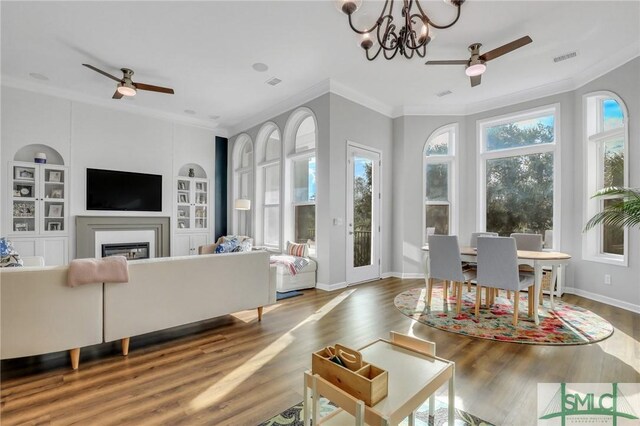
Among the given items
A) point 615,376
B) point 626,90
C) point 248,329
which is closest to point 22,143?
point 248,329

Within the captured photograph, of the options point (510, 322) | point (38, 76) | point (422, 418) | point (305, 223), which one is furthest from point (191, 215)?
point (422, 418)

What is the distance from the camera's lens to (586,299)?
421 centimetres

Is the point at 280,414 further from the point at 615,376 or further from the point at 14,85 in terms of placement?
the point at 14,85

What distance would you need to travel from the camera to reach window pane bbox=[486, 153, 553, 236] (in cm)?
487

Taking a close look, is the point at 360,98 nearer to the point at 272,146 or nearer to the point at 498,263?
the point at 272,146

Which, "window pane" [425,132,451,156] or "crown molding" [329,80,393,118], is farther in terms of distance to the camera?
"window pane" [425,132,451,156]

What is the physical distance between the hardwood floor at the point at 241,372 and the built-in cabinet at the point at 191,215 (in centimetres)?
375

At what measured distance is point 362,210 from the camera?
542cm

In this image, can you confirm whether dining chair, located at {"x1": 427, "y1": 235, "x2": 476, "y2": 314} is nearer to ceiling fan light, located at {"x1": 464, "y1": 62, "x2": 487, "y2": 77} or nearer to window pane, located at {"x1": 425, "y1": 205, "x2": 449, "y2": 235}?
ceiling fan light, located at {"x1": 464, "y1": 62, "x2": 487, "y2": 77}

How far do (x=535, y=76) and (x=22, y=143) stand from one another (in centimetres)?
788

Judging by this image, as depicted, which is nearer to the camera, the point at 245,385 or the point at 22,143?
the point at 245,385

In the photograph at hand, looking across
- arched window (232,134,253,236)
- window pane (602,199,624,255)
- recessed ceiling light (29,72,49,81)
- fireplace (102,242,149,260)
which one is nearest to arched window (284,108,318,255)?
arched window (232,134,253,236)

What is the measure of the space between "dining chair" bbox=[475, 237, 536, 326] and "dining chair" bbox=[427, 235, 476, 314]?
23 centimetres

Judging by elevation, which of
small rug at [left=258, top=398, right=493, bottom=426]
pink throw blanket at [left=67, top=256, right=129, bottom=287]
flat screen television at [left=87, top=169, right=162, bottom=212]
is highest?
flat screen television at [left=87, top=169, right=162, bottom=212]
